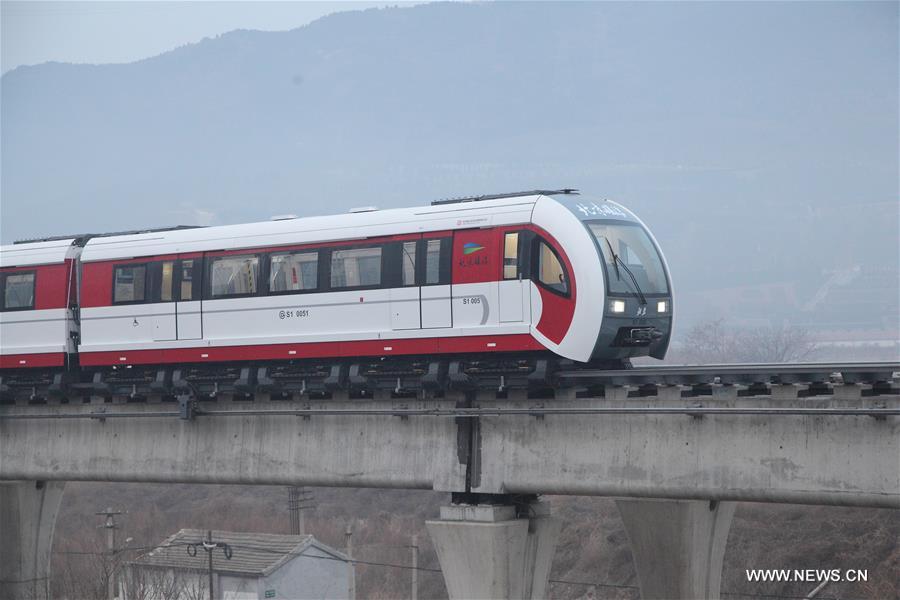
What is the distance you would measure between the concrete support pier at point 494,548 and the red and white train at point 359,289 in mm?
2836

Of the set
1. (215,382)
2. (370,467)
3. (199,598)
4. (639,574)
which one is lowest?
(199,598)

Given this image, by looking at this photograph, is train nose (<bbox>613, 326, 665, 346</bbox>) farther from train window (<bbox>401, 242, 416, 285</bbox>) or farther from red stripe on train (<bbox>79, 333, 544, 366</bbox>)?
train window (<bbox>401, 242, 416, 285</bbox>)

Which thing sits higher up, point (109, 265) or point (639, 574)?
point (109, 265)

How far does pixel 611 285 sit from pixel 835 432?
207 inches

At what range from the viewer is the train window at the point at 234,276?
83.9 ft

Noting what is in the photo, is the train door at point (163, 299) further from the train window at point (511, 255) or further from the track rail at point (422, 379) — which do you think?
the train window at point (511, 255)

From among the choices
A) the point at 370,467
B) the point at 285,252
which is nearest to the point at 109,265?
the point at 285,252

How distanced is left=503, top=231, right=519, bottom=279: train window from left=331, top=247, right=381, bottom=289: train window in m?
2.77

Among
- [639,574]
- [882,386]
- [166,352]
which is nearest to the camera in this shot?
[882,386]

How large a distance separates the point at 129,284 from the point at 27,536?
8.67 metres

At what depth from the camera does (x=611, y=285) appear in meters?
21.7

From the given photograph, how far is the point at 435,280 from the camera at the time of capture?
22.9 m

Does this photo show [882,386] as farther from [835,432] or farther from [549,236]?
[549,236]

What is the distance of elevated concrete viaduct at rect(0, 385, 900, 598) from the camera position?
1791 centimetres
